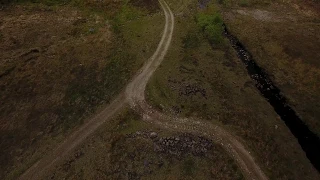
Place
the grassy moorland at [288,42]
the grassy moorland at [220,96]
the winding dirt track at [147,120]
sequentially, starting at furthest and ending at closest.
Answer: the grassy moorland at [288,42] < the grassy moorland at [220,96] < the winding dirt track at [147,120]

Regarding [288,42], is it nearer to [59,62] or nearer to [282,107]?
[282,107]

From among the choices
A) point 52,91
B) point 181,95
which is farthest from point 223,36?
point 52,91

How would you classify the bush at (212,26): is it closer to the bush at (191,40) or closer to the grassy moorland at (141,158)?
the bush at (191,40)

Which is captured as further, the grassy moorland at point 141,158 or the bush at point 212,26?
the bush at point 212,26

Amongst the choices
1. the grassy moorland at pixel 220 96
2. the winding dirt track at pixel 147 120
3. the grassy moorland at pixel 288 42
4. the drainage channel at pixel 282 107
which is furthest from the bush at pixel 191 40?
the winding dirt track at pixel 147 120

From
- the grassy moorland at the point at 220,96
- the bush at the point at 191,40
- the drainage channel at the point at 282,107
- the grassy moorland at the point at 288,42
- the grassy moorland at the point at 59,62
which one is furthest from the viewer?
the bush at the point at 191,40

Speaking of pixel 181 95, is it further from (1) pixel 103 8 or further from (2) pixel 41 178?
(1) pixel 103 8

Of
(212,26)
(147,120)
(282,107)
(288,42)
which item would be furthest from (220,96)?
(288,42)
